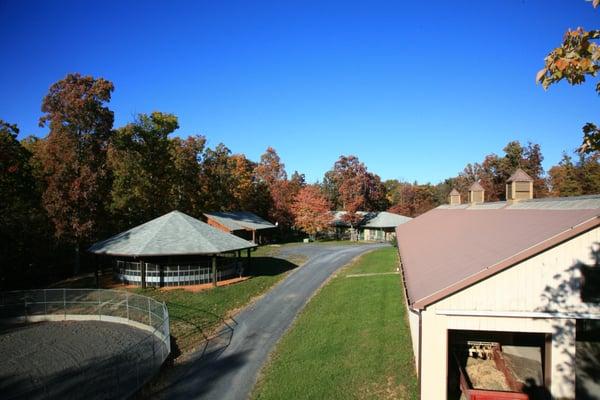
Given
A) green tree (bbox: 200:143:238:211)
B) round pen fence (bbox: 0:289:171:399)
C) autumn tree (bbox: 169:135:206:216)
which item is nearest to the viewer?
round pen fence (bbox: 0:289:171:399)

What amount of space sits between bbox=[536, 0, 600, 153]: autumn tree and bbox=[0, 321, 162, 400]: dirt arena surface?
494 inches

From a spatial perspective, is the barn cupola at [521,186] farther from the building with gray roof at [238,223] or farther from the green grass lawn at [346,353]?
the building with gray roof at [238,223]

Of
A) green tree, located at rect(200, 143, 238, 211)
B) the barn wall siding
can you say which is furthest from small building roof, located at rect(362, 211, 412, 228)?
the barn wall siding

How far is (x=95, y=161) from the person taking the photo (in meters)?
33.0

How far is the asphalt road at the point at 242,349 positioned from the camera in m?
12.9

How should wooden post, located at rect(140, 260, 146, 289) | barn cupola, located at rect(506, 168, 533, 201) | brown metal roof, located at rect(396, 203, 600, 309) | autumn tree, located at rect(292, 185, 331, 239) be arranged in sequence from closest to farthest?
brown metal roof, located at rect(396, 203, 600, 309) < barn cupola, located at rect(506, 168, 533, 201) < wooden post, located at rect(140, 260, 146, 289) < autumn tree, located at rect(292, 185, 331, 239)

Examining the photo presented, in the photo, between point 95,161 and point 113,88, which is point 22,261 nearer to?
point 95,161

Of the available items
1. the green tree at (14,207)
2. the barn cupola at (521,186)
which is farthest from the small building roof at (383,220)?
the green tree at (14,207)

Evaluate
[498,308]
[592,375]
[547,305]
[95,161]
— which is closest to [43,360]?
[498,308]

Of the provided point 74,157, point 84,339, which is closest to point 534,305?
point 84,339

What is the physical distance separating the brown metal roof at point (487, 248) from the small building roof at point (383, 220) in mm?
41760

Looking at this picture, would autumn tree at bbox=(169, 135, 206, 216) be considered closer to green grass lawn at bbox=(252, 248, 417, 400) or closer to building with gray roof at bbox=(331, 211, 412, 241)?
building with gray roof at bbox=(331, 211, 412, 241)

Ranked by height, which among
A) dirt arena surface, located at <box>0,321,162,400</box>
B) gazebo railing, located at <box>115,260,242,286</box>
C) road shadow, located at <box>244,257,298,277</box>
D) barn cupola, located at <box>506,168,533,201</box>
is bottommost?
dirt arena surface, located at <box>0,321,162,400</box>

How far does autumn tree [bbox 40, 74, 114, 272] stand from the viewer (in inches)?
1238
